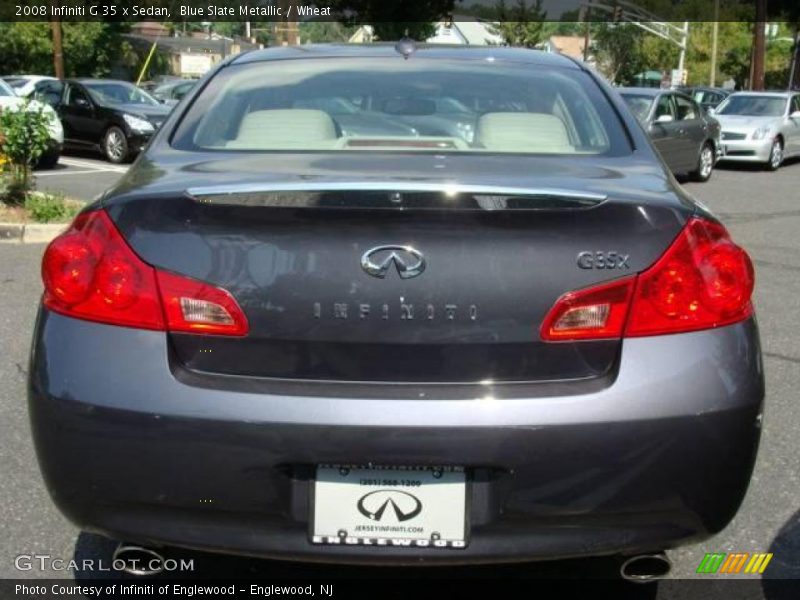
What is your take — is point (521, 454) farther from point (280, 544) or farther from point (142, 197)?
point (142, 197)

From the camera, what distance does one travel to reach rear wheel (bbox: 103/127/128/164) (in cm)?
1605

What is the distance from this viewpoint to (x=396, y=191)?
2277mm

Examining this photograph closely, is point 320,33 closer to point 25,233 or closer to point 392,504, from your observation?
point 25,233

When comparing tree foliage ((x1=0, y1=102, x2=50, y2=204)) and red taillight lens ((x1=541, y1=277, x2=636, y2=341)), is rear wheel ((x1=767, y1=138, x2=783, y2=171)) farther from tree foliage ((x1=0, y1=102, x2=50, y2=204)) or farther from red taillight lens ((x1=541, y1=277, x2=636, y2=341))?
red taillight lens ((x1=541, y1=277, x2=636, y2=341))

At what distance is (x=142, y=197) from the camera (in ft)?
7.76

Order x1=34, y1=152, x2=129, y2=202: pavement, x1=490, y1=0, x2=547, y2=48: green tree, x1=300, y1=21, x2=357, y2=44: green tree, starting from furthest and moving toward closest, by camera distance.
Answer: x1=300, y1=21, x2=357, y2=44: green tree, x1=490, y1=0, x2=547, y2=48: green tree, x1=34, y1=152, x2=129, y2=202: pavement

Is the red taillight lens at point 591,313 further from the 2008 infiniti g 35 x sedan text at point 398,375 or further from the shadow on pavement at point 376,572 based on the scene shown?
the shadow on pavement at point 376,572

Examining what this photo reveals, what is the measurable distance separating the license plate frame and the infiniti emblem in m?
0.43

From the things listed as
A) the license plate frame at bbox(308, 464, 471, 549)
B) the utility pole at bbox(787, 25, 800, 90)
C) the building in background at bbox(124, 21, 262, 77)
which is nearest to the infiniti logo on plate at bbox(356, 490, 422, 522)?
the license plate frame at bbox(308, 464, 471, 549)

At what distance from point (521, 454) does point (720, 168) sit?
17898 millimetres

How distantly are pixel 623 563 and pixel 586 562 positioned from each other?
1.70 feet

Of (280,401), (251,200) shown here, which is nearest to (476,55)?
(251,200)

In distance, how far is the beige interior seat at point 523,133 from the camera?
3047 mm

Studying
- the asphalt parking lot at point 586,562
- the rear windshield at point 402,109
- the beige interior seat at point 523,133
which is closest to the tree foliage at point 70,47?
the asphalt parking lot at point 586,562
